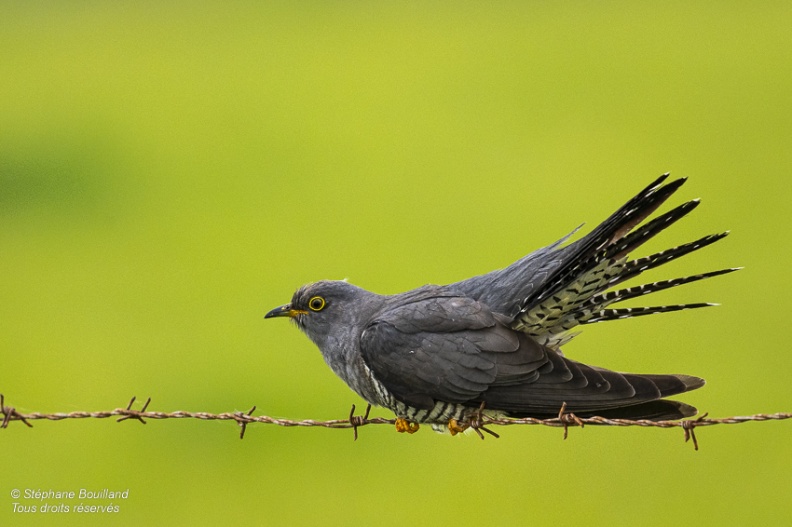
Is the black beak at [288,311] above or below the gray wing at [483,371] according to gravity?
above

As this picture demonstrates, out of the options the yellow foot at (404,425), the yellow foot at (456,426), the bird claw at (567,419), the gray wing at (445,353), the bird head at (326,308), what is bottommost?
the bird claw at (567,419)

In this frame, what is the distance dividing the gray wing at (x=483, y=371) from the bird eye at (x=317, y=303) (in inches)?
21.3

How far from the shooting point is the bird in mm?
4090

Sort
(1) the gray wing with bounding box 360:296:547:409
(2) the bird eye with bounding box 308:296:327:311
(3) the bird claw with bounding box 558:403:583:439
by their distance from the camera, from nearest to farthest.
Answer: (3) the bird claw with bounding box 558:403:583:439
(1) the gray wing with bounding box 360:296:547:409
(2) the bird eye with bounding box 308:296:327:311

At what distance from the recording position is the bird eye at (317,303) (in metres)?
A: 4.95

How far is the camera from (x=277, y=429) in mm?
11203

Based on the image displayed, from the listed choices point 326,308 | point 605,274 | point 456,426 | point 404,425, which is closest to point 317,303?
point 326,308

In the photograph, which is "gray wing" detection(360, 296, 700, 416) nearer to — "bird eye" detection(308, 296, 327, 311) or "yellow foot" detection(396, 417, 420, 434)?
"yellow foot" detection(396, 417, 420, 434)

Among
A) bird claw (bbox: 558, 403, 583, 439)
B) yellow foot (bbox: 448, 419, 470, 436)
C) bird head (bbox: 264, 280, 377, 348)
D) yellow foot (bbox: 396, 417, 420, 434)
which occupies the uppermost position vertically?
bird head (bbox: 264, 280, 377, 348)

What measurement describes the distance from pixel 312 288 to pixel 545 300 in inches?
51.2

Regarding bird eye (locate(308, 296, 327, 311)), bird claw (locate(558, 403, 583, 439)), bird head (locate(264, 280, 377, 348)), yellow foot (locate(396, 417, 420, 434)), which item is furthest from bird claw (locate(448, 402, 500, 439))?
bird eye (locate(308, 296, 327, 311))

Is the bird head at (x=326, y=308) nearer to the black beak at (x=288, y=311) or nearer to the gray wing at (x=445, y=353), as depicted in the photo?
the black beak at (x=288, y=311)

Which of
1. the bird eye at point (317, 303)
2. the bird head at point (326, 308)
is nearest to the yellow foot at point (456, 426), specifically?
the bird head at point (326, 308)

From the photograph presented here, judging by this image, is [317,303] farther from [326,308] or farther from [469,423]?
[469,423]
